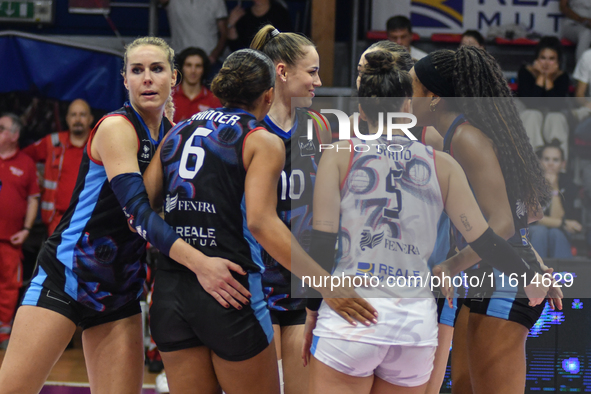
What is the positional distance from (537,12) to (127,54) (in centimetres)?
586

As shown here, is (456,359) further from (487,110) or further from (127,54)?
(127,54)

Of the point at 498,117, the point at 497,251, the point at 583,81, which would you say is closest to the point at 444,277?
the point at 497,251

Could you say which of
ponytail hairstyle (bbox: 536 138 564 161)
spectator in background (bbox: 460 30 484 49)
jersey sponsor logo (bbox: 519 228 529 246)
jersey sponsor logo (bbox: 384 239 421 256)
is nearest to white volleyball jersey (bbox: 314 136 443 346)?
jersey sponsor logo (bbox: 384 239 421 256)

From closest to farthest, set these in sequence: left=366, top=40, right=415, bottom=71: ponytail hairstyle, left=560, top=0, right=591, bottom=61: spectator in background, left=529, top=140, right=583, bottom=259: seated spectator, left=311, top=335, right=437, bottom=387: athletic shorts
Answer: left=311, top=335, right=437, bottom=387: athletic shorts
left=366, top=40, right=415, bottom=71: ponytail hairstyle
left=529, top=140, right=583, bottom=259: seated spectator
left=560, top=0, right=591, bottom=61: spectator in background

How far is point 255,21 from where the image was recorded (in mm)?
6254

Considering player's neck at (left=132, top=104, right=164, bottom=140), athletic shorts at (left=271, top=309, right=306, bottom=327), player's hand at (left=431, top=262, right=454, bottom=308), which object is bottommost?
athletic shorts at (left=271, top=309, right=306, bottom=327)

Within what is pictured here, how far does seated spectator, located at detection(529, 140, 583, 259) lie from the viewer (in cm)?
479

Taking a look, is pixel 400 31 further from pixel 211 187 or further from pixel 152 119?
pixel 211 187

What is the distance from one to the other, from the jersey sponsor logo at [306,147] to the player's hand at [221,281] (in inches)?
35.9

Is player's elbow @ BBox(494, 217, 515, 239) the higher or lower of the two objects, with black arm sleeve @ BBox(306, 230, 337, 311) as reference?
higher

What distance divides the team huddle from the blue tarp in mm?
3154

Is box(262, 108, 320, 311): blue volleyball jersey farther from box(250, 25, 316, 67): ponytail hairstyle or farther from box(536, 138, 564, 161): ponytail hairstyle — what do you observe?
box(536, 138, 564, 161): ponytail hairstyle

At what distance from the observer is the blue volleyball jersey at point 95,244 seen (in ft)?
7.93

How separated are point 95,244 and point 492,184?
160 cm
